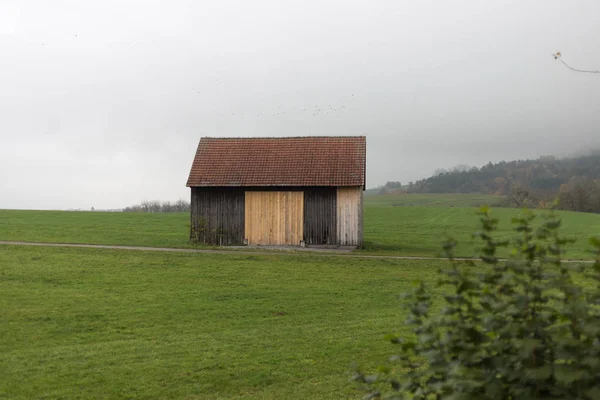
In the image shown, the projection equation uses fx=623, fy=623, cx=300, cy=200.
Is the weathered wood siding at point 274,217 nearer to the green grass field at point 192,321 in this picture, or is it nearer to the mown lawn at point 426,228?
the mown lawn at point 426,228

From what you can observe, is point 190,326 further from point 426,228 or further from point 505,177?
point 505,177

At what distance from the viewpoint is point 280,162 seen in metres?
34.5

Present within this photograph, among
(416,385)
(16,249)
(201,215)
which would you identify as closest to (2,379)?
(416,385)

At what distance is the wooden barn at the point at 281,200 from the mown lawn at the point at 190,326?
708 cm

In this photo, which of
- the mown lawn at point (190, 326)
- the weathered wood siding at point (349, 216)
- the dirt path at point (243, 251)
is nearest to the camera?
the mown lawn at point (190, 326)

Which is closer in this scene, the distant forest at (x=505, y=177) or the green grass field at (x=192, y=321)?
the green grass field at (x=192, y=321)

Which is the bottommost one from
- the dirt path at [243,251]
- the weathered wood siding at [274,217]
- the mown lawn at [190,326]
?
the mown lawn at [190,326]

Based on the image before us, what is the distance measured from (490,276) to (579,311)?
59 cm

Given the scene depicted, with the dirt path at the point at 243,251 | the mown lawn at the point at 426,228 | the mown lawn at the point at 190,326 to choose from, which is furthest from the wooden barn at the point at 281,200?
the mown lawn at the point at 190,326

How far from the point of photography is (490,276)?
407cm

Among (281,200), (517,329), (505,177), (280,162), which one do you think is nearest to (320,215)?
(281,200)

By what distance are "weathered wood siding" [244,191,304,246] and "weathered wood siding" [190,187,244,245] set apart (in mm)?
484

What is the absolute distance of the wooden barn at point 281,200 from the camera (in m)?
32.7

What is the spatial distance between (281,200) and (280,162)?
96.4 inches
